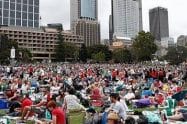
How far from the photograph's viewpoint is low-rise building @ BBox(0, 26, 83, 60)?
5453 inches

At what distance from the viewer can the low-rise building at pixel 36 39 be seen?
138500 mm

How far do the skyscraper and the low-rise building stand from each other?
757 inches

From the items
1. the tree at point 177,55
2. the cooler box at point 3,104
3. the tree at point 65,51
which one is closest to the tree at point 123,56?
the tree at point 177,55

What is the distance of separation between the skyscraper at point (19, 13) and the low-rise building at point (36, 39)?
757 inches

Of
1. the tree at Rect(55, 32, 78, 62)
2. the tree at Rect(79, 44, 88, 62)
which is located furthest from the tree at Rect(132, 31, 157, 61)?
the tree at Rect(55, 32, 78, 62)

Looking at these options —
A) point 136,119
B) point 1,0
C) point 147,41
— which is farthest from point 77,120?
point 1,0

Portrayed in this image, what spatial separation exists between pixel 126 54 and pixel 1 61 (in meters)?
40.8

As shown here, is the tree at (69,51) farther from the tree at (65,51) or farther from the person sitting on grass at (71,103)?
the person sitting on grass at (71,103)

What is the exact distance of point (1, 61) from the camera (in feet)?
340

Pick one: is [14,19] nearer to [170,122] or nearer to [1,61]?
[1,61]

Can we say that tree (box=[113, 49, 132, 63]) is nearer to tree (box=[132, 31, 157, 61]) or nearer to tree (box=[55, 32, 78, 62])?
tree (box=[55, 32, 78, 62])

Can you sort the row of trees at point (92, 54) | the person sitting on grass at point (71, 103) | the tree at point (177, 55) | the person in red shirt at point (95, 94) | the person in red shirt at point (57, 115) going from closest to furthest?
1. the person in red shirt at point (57, 115)
2. the person sitting on grass at point (71, 103)
3. the person in red shirt at point (95, 94)
4. the tree at point (177, 55)
5. the row of trees at point (92, 54)

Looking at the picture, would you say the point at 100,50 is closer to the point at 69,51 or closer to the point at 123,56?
the point at 69,51

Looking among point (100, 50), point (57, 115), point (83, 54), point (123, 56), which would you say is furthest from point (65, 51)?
point (57, 115)
